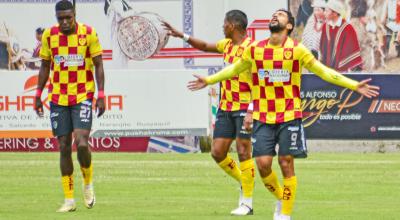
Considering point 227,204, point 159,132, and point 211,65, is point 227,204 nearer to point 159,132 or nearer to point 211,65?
point 159,132

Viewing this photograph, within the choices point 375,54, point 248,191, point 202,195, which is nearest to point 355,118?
point 375,54

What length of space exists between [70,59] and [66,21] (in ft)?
1.51

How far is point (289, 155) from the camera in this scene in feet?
43.2

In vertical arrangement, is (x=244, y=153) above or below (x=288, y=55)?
below

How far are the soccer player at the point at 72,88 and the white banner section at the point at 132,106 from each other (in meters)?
12.7

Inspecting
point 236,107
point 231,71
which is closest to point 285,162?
point 231,71

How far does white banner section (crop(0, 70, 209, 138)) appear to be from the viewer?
28094mm

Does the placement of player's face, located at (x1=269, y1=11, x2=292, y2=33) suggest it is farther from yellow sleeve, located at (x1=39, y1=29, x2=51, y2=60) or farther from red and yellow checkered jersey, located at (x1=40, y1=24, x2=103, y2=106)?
yellow sleeve, located at (x1=39, y1=29, x2=51, y2=60)

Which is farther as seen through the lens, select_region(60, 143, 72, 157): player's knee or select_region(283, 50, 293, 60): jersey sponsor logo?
select_region(60, 143, 72, 157): player's knee

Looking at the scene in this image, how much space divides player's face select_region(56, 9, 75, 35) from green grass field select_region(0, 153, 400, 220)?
6.78 feet

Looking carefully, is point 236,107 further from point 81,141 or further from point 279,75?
point 279,75

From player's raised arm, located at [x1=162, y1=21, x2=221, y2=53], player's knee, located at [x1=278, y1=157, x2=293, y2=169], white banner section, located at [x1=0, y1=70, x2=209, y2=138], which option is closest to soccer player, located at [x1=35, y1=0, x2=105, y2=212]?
player's raised arm, located at [x1=162, y1=21, x2=221, y2=53]

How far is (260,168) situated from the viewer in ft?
44.2

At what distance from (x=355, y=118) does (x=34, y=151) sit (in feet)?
23.4
